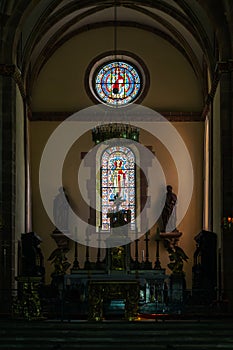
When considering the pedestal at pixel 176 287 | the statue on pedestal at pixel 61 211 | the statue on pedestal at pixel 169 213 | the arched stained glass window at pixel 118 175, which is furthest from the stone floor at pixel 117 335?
the arched stained glass window at pixel 118 175

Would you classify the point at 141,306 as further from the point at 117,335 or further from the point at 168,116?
the point at 168,116

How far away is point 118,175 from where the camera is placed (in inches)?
1341

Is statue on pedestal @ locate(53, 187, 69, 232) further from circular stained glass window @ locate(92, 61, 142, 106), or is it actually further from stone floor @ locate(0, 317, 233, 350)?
stone floor @ locate(0, 317, 233, 350)

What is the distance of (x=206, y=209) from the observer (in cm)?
3105

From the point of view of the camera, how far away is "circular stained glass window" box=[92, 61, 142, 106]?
34406mm

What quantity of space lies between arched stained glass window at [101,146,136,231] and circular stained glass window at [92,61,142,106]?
6.42 ft

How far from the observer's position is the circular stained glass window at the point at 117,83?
113 feet

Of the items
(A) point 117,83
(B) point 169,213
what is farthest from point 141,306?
(A) point 117,83

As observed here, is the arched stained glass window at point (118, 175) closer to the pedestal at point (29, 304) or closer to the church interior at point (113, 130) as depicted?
the church interior at point (113, 130)

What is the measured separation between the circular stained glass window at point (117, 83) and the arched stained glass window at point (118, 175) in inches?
77.0

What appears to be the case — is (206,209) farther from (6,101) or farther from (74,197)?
(6,101)

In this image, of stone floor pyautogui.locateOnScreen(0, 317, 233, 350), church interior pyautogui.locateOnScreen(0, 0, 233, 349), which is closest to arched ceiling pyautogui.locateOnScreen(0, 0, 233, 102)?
church interior pyautogui.locateOnScreen(0, 0, 233, 349)

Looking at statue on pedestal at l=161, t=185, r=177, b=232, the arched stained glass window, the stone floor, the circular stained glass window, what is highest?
the circular stained glass window

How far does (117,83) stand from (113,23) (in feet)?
7.76
